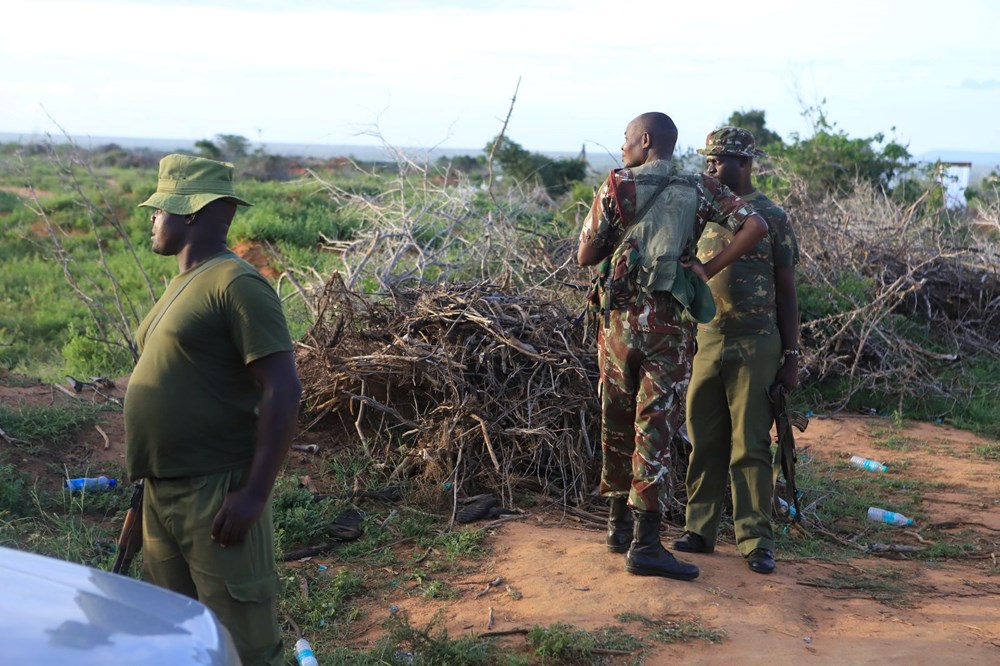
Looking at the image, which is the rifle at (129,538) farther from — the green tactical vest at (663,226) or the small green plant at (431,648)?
the green tactical vest at (663,226)

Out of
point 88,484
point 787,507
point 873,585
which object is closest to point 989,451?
point 787,507

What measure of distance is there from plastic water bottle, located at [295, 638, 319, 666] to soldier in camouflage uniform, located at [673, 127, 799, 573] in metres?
1.94

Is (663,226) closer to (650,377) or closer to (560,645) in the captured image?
(650,377)

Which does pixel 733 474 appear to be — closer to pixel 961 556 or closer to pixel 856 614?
pixel 856 614

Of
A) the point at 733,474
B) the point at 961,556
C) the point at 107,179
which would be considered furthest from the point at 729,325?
the point at 107,179

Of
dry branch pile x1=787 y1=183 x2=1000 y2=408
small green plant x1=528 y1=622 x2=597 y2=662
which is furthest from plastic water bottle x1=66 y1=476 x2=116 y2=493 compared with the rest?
dry branch pile x1=787 y1=183 x2=1000 y2=408

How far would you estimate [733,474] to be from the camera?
4.48 meters

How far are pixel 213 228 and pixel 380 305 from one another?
3.31 meters

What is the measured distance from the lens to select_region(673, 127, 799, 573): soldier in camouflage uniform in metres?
4.37

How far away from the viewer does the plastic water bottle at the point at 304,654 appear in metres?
3.31

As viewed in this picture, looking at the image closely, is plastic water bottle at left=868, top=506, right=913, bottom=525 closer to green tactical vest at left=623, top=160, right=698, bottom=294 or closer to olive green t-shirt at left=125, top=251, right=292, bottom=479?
green tactical vest at left=623, top=160, right=698, bottom=294

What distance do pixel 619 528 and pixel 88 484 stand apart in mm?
2797

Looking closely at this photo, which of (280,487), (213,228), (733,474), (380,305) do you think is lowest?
(280,487)

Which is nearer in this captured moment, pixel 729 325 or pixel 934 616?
pixel 934 616
